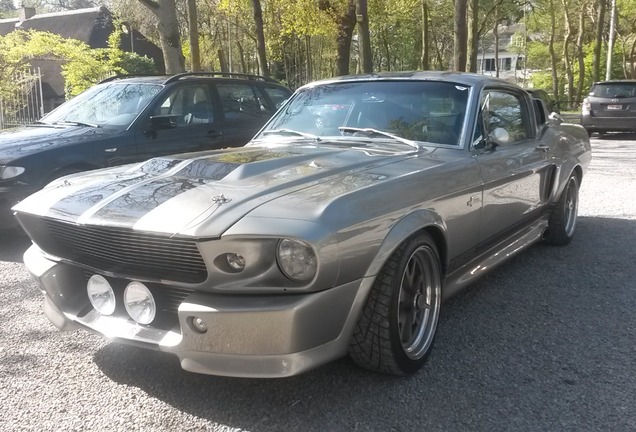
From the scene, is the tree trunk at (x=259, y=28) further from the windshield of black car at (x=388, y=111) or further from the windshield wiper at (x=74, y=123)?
the windshield of black car at (x=388, y=111)

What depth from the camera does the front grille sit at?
258 cm

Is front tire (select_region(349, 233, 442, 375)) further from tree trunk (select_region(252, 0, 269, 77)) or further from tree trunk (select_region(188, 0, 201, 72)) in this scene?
tree trunk (select_region(252, 0, 269, 77))

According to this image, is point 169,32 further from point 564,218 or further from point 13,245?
point 564,218

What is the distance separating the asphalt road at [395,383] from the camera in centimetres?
268

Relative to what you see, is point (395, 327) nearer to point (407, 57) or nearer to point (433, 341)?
point (433, 341)

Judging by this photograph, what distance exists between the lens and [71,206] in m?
2.99

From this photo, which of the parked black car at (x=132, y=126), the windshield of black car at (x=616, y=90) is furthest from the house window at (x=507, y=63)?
the parked black car at (x=132, y=126)

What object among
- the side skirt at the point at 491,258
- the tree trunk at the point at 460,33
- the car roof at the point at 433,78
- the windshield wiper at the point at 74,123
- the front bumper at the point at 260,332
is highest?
the tree trunk at the point at 460,33

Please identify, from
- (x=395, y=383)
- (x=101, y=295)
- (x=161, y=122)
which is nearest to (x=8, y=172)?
(x=161, y=122)

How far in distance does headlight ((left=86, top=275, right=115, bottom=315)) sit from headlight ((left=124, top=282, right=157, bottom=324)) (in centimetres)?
13

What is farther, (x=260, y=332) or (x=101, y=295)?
(x=101, y=295)

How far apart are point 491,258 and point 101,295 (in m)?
2.50

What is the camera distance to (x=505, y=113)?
15.2ft

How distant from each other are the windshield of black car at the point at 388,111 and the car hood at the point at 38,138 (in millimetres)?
2366
